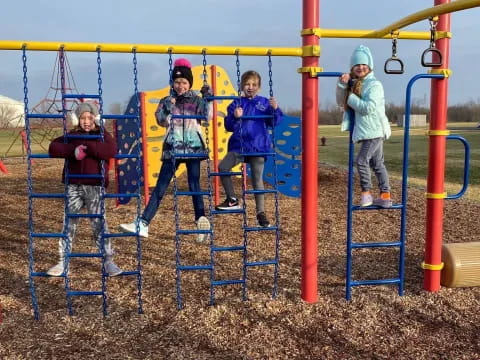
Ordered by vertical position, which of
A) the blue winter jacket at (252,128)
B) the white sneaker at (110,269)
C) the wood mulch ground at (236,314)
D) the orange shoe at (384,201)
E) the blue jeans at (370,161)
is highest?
the blue winter jacket at (252,128)

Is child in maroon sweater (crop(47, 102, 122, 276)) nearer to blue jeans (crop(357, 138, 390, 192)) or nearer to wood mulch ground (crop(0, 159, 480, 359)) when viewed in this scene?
wood mulch ground (crop(0, 159, 480, 359))

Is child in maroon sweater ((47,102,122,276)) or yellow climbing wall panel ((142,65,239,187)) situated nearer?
child in maroon sweater ((47,102,122,276))

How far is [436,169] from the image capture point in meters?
3.63

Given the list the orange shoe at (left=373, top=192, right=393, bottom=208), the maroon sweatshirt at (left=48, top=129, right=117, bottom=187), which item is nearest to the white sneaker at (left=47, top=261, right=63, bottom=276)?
the maroon sweatshirt at (left=48, top=129, right=117, bottom=187)

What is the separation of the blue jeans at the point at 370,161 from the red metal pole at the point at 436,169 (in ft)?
1.16

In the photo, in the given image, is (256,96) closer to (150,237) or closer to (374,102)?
(374,102)

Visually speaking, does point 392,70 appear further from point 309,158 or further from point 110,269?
point 110,269

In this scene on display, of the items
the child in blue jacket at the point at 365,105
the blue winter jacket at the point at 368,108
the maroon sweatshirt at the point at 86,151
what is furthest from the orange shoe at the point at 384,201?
the maroon sweatshirt at the point at 86,151

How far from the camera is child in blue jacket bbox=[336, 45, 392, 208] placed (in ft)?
11.3

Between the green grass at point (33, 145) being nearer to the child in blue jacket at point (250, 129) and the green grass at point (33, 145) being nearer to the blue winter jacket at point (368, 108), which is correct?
the child in blue jacket at point (250, 129)

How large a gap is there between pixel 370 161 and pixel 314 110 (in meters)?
0.77

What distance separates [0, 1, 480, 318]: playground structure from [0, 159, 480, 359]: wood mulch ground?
0.92ft

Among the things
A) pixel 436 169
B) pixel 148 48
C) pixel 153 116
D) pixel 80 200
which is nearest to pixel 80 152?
pixel 80 200

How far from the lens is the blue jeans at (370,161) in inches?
143
